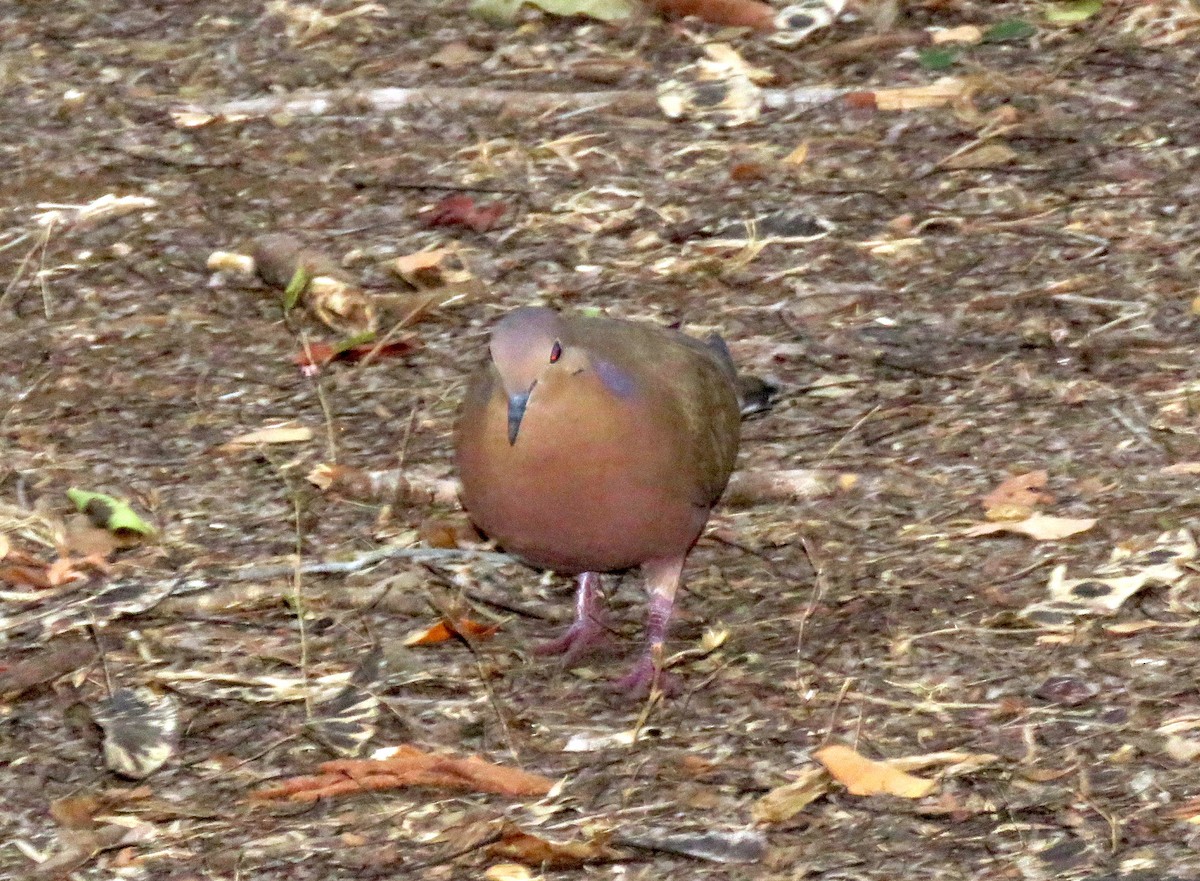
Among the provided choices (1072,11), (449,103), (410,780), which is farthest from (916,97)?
(410,780)

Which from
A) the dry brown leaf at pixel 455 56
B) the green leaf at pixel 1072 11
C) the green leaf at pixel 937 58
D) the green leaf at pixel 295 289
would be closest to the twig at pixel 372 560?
the green leaf at pixel 295 289

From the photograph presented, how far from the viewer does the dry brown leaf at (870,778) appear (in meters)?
3.83

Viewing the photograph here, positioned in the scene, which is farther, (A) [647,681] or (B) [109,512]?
(B) [109,512]

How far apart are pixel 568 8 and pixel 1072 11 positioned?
207cm

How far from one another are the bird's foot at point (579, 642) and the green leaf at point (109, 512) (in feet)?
3.73

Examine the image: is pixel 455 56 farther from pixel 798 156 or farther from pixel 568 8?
pixel 798 156

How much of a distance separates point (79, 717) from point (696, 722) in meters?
1.38

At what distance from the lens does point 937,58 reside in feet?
24.2

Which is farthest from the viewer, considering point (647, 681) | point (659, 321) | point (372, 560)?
point (659, 321)

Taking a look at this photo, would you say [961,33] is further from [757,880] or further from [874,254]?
[757,880]

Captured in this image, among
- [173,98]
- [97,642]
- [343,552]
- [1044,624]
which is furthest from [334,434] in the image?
[173,98]

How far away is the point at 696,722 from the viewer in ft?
13.7

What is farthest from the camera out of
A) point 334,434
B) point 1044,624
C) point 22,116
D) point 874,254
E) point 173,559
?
point 22,116

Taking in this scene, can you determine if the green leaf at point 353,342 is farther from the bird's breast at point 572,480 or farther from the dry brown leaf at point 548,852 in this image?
the dry brown leaf at point 548,852
